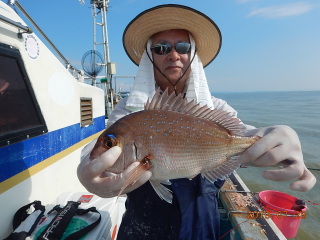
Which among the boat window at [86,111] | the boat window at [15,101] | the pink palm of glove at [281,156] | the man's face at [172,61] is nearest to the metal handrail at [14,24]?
the boat window at [15,101]

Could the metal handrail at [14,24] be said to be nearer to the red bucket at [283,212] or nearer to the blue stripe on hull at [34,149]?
the blue stripe on hull at [34,149]

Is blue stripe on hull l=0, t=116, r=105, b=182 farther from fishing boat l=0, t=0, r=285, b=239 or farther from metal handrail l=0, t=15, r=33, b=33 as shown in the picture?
metal handrail l=0, t=15, r=33, b=33

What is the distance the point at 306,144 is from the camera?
11.9 meters

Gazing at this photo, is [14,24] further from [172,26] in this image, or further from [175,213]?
[175,213]

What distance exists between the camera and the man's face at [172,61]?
82.0 inches

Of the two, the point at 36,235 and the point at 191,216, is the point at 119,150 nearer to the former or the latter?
the point at 191,216

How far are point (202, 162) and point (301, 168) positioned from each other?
807mm

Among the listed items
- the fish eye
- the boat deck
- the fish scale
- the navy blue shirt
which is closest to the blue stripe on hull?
the fish scale

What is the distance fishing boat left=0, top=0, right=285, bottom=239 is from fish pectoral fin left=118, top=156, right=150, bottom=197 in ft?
3.18

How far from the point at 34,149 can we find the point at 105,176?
1359mm

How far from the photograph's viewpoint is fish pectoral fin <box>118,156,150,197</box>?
138 cm

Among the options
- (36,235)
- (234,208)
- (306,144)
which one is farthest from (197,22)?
(306,144)

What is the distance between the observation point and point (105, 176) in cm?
165

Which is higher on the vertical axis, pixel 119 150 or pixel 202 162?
pixel 119 150
